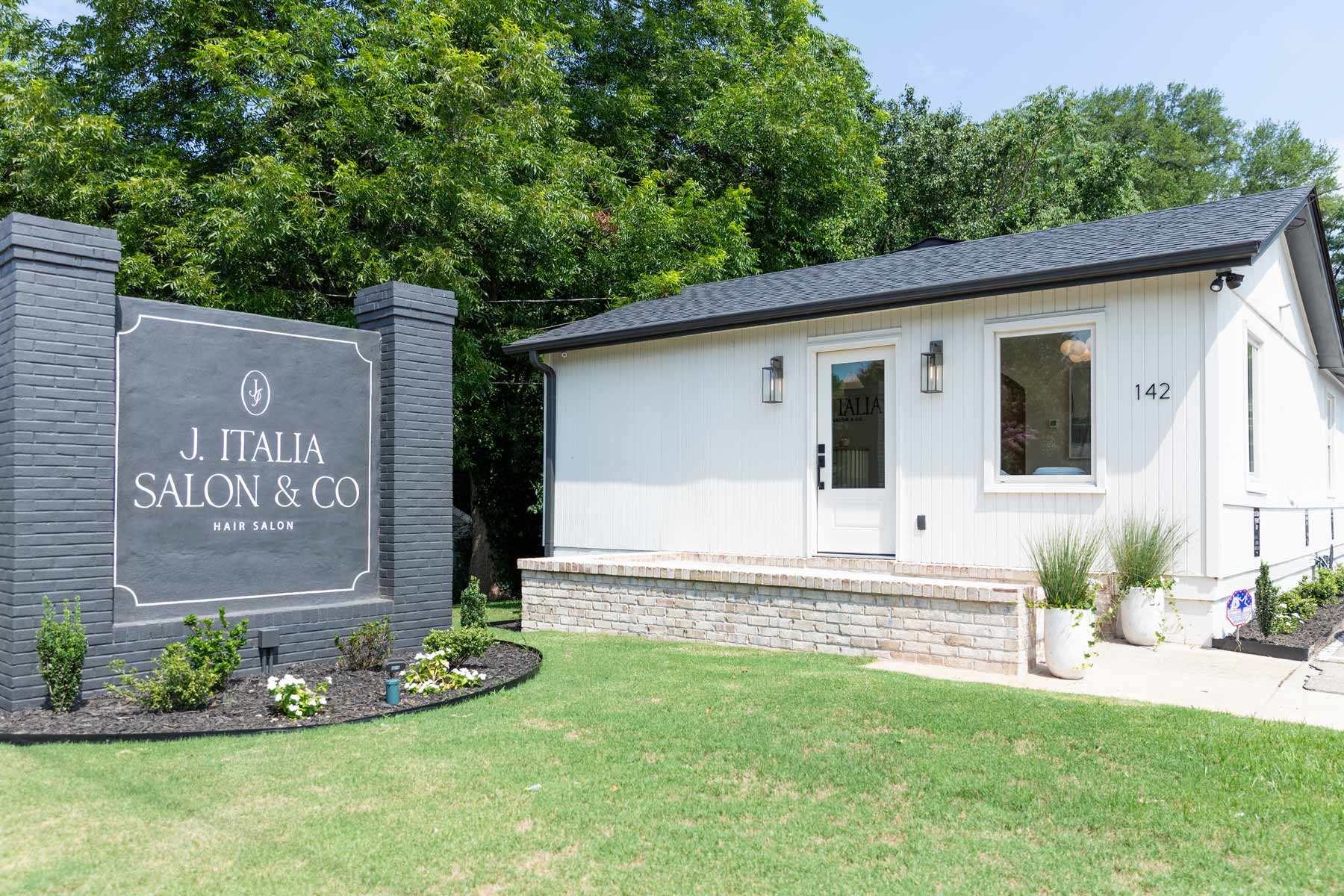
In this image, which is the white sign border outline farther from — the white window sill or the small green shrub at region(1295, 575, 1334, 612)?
the small green shrub at region(1295, 575, 1334, 612)

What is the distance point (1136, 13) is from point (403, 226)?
25885mm

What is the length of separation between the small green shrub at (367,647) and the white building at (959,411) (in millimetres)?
2371

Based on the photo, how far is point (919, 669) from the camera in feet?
21.8

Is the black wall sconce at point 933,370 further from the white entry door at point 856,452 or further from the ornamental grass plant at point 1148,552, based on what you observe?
the ornamental grass plant at point 1148,552

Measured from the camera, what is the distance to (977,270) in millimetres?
8828

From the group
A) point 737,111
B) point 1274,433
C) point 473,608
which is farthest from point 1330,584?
point 737,111

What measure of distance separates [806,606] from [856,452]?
252 cm

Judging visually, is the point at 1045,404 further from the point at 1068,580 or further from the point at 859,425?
the point at 1068,580

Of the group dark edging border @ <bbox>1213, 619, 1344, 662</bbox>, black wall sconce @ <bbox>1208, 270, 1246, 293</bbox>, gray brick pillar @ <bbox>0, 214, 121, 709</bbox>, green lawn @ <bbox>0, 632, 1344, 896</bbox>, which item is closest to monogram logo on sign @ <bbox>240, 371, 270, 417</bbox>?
gray brick pillar @ <bbox>0, 214, 121, 709</bbox>

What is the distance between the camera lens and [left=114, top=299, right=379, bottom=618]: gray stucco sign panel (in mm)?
5996

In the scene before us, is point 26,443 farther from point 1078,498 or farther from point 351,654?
point 1078,498

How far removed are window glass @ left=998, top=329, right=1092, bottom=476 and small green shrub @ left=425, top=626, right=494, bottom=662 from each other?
4830mm

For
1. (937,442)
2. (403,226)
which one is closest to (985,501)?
(937,442)

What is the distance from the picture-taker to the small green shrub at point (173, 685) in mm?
5352
